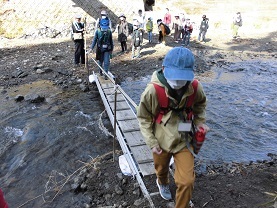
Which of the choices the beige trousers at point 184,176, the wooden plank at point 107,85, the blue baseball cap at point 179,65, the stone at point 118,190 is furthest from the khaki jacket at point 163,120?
the wooden plank at point 107,85

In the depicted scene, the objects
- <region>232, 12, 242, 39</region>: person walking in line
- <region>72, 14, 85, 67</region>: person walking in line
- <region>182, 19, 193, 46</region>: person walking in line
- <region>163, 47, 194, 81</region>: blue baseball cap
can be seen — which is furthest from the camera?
Answer: <region>232, 12, 242, 39</region>: person walking in line

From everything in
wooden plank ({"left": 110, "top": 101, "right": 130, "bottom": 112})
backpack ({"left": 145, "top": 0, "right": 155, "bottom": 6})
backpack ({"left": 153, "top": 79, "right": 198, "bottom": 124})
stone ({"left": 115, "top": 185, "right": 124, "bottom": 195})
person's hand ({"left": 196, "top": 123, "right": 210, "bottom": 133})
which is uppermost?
backpack ({"left": 145, "top": 0, "right": 155, "bottom": 6})

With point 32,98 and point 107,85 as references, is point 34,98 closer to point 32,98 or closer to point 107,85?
point 32,98

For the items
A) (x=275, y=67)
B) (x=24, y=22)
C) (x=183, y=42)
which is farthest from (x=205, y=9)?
(x=24, y=22)

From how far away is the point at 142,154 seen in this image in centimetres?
531

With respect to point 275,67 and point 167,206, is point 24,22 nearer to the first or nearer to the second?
point 275,67

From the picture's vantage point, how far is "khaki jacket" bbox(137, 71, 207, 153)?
3188 mm

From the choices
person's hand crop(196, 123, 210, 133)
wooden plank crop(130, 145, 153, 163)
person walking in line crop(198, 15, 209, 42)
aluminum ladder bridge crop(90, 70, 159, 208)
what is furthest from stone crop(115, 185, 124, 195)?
person walking in line crop(198, 15, 209, 42)

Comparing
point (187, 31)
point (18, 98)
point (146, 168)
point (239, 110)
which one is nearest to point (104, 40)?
point (18, 98)

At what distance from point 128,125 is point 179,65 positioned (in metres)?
3.79

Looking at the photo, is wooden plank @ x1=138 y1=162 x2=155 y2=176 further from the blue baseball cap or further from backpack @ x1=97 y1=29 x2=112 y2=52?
backpack @ x1=97 y1=29 x2=112 y2=52

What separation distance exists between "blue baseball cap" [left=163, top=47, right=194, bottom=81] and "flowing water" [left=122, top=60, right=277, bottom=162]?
12.7 ft

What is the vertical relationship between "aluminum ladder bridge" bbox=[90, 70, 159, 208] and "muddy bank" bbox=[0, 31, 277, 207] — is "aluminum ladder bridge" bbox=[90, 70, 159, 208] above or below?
above

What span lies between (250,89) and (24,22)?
15040mm
